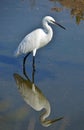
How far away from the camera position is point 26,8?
14234 mm

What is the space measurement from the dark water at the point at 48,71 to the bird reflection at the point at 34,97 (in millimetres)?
67

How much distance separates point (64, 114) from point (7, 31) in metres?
4.60

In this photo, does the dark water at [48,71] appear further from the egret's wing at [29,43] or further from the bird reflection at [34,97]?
the egret's wing at [29,43]

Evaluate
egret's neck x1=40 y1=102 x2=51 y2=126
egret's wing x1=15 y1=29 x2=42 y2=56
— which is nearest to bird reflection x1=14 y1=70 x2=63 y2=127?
egret's neck x1=40 y1=102 x2=51 y2=126

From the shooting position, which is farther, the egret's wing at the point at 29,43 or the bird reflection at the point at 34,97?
the egret's wing at the point at 29,43

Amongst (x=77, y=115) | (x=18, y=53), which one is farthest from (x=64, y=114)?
(x=18, y=53)

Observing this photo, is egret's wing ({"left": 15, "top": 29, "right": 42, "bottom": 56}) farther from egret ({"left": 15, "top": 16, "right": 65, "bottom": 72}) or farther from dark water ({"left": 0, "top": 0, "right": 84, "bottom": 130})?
dark water ({"left": 0, "top": 0, "right": 84, "bottom": 130})

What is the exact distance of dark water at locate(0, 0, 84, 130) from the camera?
6.44m

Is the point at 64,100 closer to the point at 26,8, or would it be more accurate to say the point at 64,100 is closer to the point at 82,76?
the point at 82,76

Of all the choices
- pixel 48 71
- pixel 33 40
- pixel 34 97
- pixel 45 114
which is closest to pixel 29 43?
pixel 33 40

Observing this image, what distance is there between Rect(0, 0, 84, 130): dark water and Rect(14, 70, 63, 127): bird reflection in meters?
0.07

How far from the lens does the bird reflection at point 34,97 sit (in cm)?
650

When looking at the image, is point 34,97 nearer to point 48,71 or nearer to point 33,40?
point 48,71

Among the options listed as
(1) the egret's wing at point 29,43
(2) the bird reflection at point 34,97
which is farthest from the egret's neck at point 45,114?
(1) the egret's wing at point 29,43
